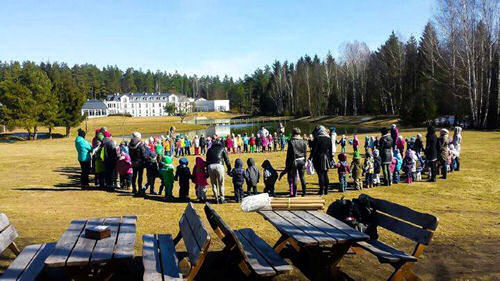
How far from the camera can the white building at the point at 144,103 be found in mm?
127775

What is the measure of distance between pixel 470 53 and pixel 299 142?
1392 inches

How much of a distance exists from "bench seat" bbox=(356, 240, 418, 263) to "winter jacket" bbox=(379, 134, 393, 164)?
7879 mm

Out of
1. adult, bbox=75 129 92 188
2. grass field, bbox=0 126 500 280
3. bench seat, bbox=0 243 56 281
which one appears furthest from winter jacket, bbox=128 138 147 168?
bench seat, bbox=0 243 56 281

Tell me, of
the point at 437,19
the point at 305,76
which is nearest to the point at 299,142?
the point at 437,19

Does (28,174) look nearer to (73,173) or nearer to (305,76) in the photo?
(73,173)

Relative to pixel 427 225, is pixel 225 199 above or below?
below

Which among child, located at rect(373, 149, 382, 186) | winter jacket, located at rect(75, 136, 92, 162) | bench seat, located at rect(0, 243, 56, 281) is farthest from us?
child, located at rect(373, 149, 382, 186)

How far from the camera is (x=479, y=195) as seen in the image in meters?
11.5

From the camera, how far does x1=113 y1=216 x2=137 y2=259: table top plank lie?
4.03 metres

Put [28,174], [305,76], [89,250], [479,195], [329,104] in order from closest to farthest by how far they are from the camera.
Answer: [89,250], [479,195], [28,174], [329,104], [305,76]

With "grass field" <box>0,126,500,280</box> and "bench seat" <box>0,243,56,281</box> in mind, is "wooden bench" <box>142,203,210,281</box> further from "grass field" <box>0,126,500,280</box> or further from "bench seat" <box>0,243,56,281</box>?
"grass field" <box>0,126,500,280</box>

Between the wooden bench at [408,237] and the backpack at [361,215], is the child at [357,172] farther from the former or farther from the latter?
the wooden bench at [408,237]

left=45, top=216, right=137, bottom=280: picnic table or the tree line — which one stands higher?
the tree line

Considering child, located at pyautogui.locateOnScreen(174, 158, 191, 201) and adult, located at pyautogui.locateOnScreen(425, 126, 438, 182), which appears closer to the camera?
child, located at pyautogui.locateOnScreen(174, 158, 191, 201)
